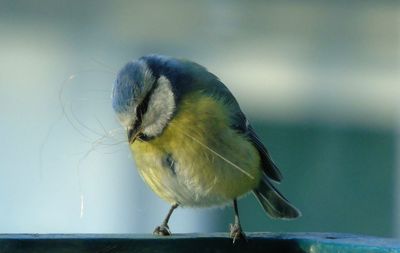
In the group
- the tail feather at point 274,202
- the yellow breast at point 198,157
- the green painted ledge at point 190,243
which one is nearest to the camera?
the green painted ledge at point 190,243

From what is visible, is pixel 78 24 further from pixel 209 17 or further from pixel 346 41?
pixel 346 41

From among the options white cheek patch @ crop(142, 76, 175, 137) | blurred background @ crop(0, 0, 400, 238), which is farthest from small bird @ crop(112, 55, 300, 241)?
blurred background @ crop(0, 0, 400, 238)

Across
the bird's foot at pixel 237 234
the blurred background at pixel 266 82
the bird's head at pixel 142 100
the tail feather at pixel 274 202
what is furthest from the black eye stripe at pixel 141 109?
the blurred background at pixel 266 82

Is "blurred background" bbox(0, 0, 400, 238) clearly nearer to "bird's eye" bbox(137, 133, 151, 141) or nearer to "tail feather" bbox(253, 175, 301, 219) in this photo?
"tail feather" bbox(253, 175, 301, 219)

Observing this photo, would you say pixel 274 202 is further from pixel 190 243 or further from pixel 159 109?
pixel 190 243

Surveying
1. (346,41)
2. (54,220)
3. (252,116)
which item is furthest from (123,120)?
(346,41)

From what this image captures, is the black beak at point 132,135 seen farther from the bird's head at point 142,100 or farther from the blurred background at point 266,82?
the blurred background at point 266,82

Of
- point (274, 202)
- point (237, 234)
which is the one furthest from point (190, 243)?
point (274, 202)
